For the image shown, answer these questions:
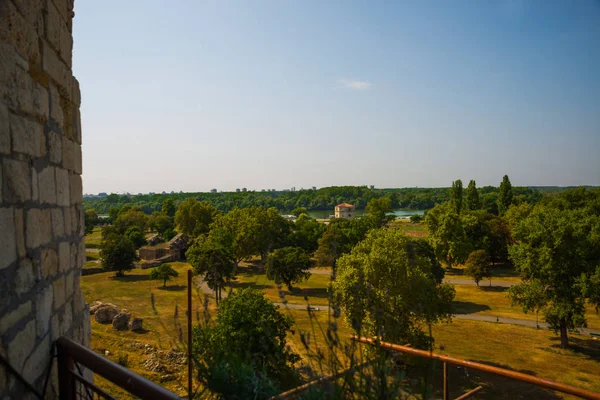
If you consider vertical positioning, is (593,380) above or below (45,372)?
below

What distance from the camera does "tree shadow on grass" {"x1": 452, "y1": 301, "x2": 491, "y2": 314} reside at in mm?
26031

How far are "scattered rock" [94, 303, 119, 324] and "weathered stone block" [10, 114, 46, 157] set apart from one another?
2123cm

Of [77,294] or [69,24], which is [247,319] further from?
[69,24]

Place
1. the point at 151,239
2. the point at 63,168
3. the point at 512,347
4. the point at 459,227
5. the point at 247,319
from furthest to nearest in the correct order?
the point at 151,239
the point at 459,227
the point at 512,347
the point at 247,319
the point at 63,168

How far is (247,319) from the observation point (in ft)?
44.9

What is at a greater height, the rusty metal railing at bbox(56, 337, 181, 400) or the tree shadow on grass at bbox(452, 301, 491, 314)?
the rusty metal railing at bbox(56, 337, 181, 400)

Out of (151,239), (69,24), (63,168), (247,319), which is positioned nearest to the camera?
(63,168)

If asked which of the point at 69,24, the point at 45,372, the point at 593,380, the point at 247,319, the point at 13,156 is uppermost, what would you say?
the point at 69,24

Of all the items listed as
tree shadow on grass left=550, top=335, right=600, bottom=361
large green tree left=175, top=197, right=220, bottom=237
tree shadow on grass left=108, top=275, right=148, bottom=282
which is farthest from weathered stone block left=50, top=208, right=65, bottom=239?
large green tree left=175, top=197, right=220, bottom=237

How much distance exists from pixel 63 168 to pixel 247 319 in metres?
11.5

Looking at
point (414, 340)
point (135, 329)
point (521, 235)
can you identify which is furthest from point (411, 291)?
point (135, 329)

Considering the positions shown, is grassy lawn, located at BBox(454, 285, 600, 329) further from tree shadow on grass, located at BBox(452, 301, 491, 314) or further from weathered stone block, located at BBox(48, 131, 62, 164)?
weathered stone block, located at BBox(48, 131, 62, 164)

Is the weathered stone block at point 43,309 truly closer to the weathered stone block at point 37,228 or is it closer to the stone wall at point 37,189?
the stone wall at point 37,189

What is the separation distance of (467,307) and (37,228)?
94.3 feet
